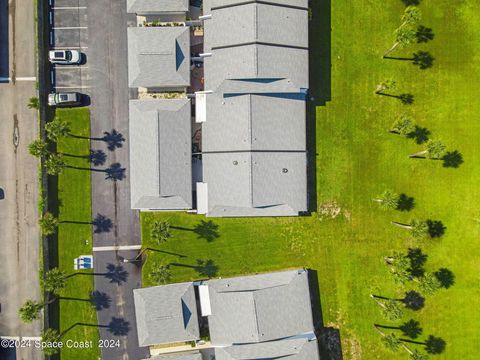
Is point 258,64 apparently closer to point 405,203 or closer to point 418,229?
point 405,203

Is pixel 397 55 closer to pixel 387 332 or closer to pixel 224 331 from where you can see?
pixel 387 332

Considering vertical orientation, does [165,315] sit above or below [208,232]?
below

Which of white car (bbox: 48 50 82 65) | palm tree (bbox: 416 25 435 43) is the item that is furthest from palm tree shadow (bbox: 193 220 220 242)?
palm tree (bbox: 416 25 435 43)

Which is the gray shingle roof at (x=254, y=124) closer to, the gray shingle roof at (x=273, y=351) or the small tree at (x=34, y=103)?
the small tree at (x=34, y=103)

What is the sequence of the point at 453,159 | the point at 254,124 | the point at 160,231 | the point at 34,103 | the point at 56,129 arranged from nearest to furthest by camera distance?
the point at 254,124 < the point at 160,231 < the point at 56,129 < the point at 34,103 < the point at 453,159

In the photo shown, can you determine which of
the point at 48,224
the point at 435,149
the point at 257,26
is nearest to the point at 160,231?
the point at 48,224

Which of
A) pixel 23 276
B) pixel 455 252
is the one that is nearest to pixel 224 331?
pixel 23 276
